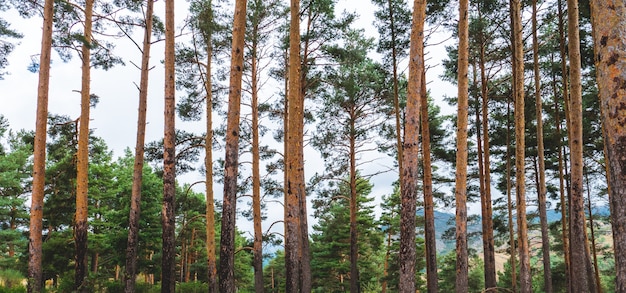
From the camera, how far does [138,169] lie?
1125 centimetres

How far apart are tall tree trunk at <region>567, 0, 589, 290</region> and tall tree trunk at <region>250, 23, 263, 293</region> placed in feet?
31.9

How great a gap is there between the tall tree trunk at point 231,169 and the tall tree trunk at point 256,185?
624cm

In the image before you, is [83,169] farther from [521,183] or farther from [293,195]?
[521,183]

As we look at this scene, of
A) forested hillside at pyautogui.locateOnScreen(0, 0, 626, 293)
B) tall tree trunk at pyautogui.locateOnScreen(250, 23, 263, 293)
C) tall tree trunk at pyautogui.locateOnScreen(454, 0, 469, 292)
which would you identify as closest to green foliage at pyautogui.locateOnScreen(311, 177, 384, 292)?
forested hillside at pyautogui.locateOnScreen(0, 0, 626, 293)

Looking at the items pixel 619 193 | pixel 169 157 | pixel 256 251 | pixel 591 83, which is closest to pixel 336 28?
pixel 169 157

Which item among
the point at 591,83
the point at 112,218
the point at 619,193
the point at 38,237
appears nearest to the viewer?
the point at 619,193

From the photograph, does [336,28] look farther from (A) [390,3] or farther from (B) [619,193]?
(B) [619,193]

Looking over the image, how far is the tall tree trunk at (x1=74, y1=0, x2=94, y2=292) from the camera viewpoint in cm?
1023

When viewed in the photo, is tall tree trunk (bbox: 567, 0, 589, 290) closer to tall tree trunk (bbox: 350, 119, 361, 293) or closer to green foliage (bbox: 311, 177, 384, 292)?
tall tree trunk (bbox: 350, 119, 361, 293)

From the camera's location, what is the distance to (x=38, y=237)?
9.95 meters

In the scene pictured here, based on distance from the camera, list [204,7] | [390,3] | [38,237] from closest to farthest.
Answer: [38,237], [204,7], [390,3]

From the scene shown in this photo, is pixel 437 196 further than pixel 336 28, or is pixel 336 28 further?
pixel 437 196

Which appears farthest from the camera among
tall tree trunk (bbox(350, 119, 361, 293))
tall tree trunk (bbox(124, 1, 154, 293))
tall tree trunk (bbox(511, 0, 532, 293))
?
tall tree trunk (bbox(350, 119, 361, 293))

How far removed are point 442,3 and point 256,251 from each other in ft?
34.8
